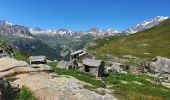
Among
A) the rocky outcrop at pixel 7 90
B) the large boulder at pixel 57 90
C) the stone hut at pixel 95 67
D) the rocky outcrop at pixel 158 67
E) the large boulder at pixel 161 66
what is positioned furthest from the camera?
the large boulder at pixel 161 66

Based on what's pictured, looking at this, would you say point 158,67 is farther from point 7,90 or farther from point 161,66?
point 7,90

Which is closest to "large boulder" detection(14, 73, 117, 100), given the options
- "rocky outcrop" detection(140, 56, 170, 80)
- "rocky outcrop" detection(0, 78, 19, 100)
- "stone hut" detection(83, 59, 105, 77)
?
"rocky outcrop" detection(0, 78, 19, 100)

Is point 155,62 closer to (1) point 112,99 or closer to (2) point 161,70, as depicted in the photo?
(2) point 161,70

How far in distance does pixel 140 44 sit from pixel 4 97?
540 feet

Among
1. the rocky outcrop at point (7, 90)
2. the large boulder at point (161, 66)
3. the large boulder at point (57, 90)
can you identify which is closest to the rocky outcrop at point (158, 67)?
the large boulder at point (161, 66)

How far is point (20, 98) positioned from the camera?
26766mm

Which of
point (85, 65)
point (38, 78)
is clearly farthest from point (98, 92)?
point (85, 65)

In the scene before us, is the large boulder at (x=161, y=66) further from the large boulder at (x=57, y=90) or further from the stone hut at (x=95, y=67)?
the large boulder at (x=57, y=90)

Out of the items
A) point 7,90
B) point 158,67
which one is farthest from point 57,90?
point 158,67

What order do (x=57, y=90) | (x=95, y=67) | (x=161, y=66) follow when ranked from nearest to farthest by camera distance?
(x=57, y=90) < (x=95, y=67) < (x=161, y=66)

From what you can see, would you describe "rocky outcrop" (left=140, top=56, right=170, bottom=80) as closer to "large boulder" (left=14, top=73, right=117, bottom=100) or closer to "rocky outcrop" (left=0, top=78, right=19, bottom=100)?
"large boulder" (left=14, top=73, right=117, bottom=100)

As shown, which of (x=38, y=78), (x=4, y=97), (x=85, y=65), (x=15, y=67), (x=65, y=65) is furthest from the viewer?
(x=65, y=65)

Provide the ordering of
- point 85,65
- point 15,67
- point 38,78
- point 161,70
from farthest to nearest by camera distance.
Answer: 1. point 161,70
2. point 85,65
3. point 15,67
4. point 38,78

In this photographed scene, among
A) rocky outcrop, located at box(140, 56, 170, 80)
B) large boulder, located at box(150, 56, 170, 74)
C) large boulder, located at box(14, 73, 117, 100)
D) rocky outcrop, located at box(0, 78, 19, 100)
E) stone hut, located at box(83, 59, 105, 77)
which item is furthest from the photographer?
large boulder, located at box(150, 56, 170, 74)
